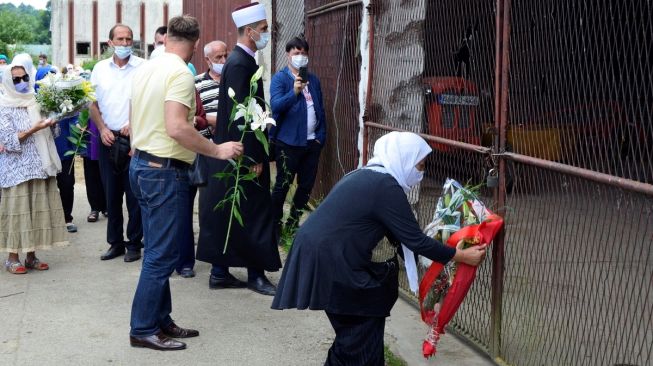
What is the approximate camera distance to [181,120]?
16.3ft

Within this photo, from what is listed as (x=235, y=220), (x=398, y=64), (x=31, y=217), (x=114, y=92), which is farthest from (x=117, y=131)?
(x=398, y=64)

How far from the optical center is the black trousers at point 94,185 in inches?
360

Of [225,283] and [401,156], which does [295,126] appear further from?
[401,156]

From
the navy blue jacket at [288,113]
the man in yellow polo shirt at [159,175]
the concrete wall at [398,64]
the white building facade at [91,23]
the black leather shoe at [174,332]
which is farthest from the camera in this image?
the white building facade at [91,23]

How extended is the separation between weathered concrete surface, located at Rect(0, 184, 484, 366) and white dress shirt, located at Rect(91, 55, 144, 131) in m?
1.25

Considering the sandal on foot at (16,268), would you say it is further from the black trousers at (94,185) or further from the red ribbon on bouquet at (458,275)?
the red ribbon on bouquet at (458,275)

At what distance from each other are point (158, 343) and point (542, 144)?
2497mm

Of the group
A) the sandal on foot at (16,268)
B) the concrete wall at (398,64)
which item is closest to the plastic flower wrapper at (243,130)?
the concrete wall at (398,64)

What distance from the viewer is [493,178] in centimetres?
480

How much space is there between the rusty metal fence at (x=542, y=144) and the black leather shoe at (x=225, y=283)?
126 centimetres

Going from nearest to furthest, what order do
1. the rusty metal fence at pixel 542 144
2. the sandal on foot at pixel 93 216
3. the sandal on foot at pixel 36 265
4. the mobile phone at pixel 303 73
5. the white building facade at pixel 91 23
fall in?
1. the rusty metal fence at pixel 542 144
2. the sandal on foot at pixel 36 265
3. the mobile phone at pixel 303 73
4. the sandal on foot at pixel 93 216
5. the white building facade at pixel 91 23

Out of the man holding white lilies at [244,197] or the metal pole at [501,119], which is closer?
the metal pole at [501,119]

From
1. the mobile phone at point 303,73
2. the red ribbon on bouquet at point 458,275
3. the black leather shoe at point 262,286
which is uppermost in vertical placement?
the mobile phone at point 303,73

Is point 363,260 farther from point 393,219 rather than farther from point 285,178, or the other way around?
point 285,178
